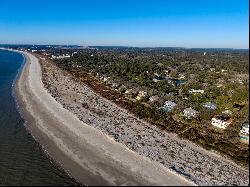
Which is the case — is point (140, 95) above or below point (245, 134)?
below

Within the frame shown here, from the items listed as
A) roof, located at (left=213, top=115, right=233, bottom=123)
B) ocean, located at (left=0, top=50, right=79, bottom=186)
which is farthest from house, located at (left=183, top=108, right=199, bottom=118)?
ocean, located at (left=0, top=50, right=79, bottom=186)

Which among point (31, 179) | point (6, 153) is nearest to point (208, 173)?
point (31, 179)

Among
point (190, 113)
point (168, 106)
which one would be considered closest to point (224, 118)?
point (190, 113)

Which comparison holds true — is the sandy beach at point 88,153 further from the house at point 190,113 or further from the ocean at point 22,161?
the house at point 190,113

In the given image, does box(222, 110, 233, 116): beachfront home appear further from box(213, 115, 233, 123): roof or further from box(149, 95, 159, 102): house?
box(149, 95, 159, 102): house

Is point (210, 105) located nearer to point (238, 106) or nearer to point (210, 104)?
point (210, 104)

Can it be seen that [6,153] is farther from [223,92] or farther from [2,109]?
[223,92]
